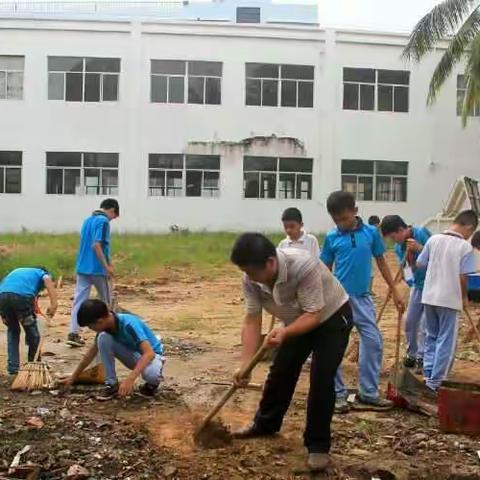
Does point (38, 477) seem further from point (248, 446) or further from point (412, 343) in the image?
point (412, 343)

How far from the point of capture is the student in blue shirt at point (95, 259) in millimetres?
8125

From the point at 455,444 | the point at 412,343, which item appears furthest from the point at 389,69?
the point at 455,444

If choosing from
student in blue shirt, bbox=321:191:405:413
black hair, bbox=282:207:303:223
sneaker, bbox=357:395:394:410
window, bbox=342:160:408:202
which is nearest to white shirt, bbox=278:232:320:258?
black hair, bbox=282:207:303:223

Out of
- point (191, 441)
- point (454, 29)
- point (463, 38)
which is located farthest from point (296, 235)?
point (463, 38)

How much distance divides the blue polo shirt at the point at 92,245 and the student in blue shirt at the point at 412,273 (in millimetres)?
3096

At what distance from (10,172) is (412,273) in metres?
21.1

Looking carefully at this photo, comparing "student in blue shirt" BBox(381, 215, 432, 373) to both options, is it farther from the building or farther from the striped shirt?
the building

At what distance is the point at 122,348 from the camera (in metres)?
5.75

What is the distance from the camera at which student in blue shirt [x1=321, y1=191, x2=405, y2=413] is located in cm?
566

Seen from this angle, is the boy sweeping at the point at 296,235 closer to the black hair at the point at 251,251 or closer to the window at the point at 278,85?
the black hair at the point at 251,251

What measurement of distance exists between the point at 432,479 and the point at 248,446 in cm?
113

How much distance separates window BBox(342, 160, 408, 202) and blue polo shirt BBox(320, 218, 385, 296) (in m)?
21.0

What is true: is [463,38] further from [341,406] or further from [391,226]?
[341,406]

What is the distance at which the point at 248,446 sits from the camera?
4746 millimetres
